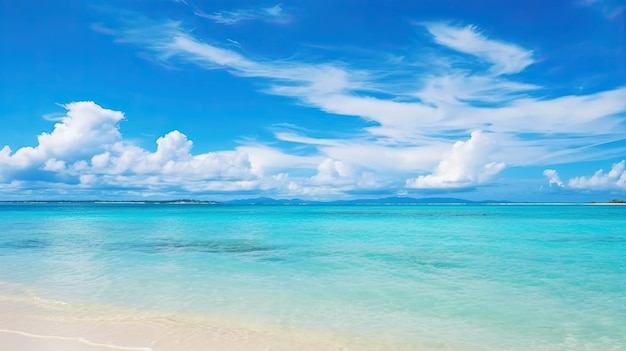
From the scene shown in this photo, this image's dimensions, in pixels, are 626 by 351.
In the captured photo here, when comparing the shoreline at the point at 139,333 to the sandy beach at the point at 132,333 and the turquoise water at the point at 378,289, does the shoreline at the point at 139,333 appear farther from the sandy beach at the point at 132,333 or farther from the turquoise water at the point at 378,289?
the turquoise water at the point at 378,289

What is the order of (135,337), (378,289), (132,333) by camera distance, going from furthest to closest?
(378,289)
(132,333)
(135,337)

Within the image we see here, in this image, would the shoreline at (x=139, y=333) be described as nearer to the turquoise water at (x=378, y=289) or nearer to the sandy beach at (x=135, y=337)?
the sandy beach at (x=135, y=337)

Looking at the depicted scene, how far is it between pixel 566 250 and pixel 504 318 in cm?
1467

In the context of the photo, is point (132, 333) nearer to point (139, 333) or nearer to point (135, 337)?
point (139, 333)

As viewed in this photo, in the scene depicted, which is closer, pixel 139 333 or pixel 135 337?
pixel 135 337

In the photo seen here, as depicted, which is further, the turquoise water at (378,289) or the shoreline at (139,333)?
the turquoise water at (378,289)

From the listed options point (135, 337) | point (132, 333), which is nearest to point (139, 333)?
point (132, 333)

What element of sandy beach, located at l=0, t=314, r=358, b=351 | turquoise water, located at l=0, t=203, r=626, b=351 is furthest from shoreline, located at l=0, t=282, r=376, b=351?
turquoise water, located at l=0, t=203, r=626, b=351

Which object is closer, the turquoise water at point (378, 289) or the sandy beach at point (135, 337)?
the sandy beach at point (135, 337)

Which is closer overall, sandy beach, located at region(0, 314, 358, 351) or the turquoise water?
sandy beach, located at region(0, 314, 358, 351)

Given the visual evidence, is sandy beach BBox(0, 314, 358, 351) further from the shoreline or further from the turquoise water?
the turquoise water

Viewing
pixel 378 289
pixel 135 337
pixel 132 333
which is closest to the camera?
pixel 135 337

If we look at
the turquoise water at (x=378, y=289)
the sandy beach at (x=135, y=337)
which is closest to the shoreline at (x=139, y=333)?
the sandy beach at (x=135, y=337)

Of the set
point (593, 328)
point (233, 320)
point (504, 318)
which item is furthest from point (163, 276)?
point (593, 328)
